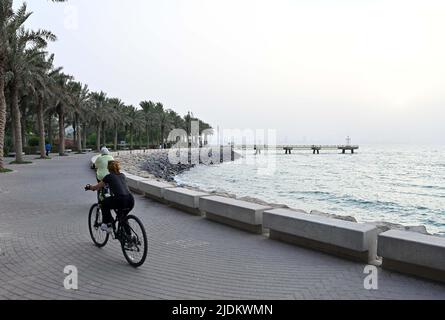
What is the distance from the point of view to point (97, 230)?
22.1ft

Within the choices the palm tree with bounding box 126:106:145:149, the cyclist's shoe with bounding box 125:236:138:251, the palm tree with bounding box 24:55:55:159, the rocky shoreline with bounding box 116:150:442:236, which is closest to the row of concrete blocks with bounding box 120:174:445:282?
the rocky shoreline with bounding box 116:150:442:236

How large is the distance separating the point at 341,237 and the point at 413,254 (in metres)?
1.07

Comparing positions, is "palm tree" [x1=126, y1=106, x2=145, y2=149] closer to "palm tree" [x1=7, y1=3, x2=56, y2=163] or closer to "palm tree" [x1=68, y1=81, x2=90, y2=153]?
"palm tree" [x1=68, y1=81, x2=90, y2=153]

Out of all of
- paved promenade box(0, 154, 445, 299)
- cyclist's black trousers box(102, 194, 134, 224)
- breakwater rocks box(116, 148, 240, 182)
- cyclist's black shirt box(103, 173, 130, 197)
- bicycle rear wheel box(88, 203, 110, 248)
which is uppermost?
cyclist's black shirt box(103, 173, 130, 197)

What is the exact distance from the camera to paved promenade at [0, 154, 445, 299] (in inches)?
182

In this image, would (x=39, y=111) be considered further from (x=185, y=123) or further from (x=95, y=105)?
(x=185, y=123)

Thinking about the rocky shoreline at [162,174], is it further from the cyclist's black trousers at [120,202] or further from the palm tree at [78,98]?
the palm tree at [78,98]

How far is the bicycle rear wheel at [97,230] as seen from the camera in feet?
21.8

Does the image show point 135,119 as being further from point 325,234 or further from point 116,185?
point 325,234

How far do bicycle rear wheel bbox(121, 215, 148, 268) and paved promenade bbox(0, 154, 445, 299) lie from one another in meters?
0.13

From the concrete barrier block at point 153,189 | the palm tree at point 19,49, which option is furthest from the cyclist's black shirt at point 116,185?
the palm tree at point 19,49

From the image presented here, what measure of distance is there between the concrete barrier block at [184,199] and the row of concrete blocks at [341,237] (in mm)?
378

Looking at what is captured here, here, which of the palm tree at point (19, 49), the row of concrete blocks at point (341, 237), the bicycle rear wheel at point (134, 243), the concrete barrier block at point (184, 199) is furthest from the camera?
the palm tree at point (19, 49)
